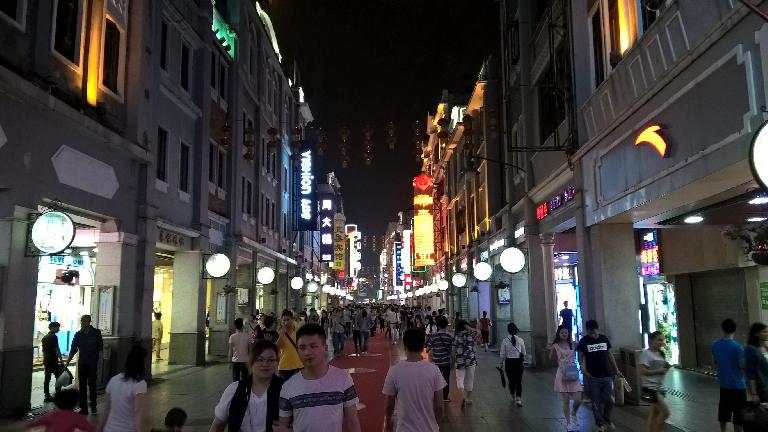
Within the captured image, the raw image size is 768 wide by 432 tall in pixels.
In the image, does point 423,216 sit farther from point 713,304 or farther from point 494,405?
point 494,405

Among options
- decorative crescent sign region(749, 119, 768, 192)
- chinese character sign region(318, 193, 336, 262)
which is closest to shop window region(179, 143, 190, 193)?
decorative crescent sign region(749, 119, 768, 192)

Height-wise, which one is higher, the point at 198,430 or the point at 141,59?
the point at 141,59

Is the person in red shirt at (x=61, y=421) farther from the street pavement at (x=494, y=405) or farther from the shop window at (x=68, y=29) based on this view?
the shop window at (x=68, y=29)

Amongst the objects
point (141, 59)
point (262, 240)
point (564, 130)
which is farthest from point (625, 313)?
point (262, 240)

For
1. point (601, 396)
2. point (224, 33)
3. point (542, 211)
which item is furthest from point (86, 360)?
point (224, 33)

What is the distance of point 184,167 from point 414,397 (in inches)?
637

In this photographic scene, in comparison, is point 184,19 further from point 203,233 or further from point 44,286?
point 44,286

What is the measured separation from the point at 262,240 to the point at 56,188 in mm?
17771

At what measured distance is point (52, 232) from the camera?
1045cm

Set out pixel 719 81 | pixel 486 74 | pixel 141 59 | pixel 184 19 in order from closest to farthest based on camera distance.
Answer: pixel 719 81 < pixel 141 59 < pixel 184 19 < pixel 486 74

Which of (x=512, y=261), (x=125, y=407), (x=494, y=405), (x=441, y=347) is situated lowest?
(x=494, y=405)

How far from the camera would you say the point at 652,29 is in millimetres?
10023

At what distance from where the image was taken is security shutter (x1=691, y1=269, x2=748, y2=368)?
48.3ft

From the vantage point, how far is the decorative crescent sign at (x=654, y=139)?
9797 millimetres
